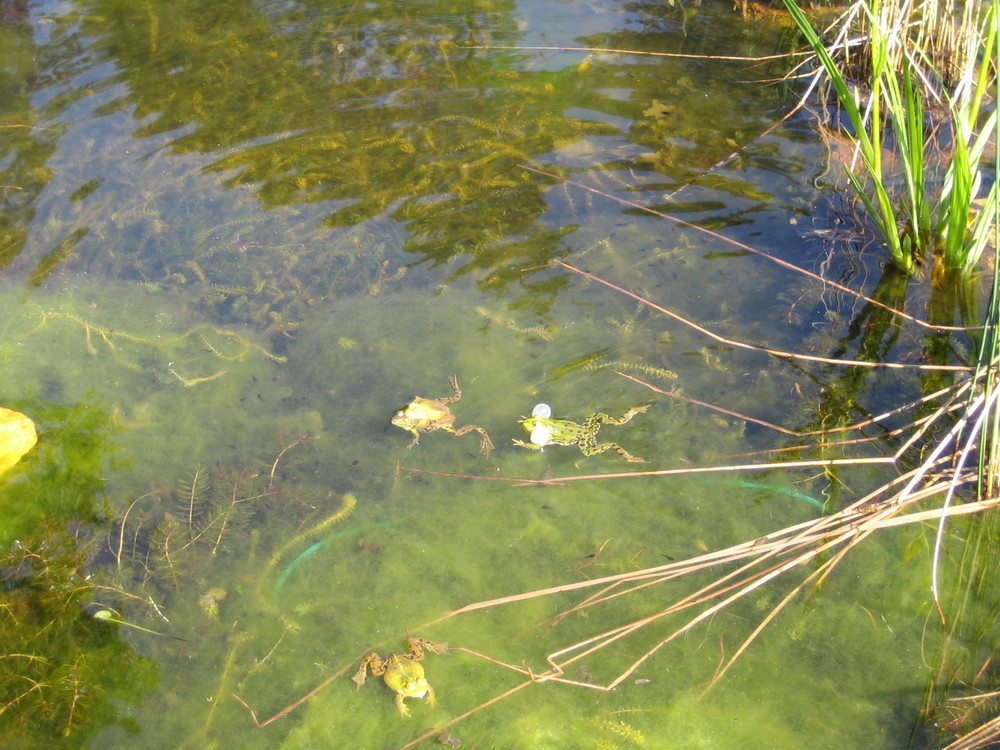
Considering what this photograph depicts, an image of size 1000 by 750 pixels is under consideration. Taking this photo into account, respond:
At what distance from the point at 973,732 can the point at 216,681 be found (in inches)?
112

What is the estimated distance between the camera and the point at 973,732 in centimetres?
269

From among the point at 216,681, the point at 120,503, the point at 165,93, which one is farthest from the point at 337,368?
the point at 165,93

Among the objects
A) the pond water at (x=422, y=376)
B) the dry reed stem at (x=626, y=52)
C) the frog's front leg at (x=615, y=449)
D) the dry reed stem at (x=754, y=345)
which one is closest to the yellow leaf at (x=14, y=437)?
the pond water at (x=422, y=376)

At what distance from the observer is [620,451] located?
3.73 m

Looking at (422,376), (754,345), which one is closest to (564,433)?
(422,376)

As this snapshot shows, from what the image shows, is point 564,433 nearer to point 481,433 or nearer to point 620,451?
point 620,451

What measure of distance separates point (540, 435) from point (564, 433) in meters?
0.13

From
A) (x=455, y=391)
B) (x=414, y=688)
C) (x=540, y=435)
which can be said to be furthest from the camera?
(x=455, y=391)

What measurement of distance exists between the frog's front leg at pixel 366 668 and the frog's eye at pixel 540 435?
1.23m

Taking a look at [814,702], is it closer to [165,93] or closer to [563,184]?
[563,184]

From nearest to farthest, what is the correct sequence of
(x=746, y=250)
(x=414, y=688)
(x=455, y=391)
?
1. (x=414, y=688)
2. (x=455, y=391)
3. (x=746, y=250)

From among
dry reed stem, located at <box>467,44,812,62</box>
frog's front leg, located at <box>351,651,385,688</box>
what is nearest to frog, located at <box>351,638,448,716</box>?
frog's front leg, located at <box>351,651,385,688</box>

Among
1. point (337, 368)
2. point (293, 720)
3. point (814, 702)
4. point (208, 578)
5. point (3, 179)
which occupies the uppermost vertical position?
point (3, 179)

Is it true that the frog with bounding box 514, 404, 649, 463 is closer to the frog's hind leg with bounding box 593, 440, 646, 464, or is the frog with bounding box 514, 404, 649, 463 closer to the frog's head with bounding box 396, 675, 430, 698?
the frog's hind leg with bounding box 593, 440, 646, 464
